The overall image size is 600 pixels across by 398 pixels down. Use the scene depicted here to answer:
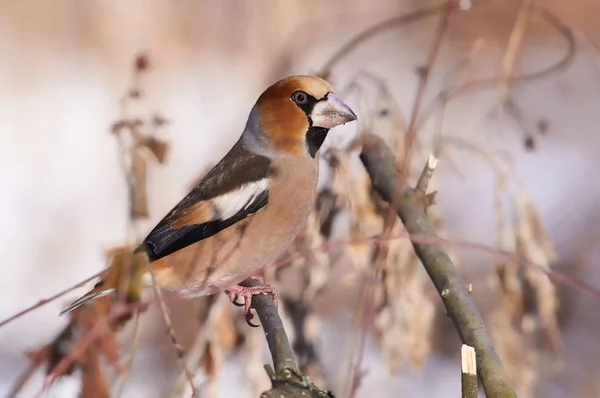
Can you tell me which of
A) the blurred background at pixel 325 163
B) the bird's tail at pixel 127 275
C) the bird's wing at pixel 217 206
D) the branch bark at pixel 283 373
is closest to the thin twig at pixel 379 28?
the blurred background at pixel 325 163

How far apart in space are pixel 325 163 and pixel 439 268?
0.98 meters

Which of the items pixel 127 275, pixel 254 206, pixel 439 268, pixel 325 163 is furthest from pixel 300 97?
pixel 325 163

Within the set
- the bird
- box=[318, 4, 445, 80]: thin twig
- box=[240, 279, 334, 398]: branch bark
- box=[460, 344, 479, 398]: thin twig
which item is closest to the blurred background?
box=[318, 4, 445, 80]: thin twig

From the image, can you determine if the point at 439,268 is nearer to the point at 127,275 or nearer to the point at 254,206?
the point at 254,206

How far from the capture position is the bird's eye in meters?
1.59

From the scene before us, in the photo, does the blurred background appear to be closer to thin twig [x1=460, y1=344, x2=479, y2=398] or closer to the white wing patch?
the white wing patch

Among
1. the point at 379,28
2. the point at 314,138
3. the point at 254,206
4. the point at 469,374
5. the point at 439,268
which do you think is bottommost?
the point at 469,374

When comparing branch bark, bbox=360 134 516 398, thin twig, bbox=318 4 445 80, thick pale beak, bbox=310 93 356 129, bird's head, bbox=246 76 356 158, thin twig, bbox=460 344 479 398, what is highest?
thin twig, bbox=318 4 445 80

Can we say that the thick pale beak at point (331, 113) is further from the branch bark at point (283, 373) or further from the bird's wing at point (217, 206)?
the branch bark at point (283, 373)

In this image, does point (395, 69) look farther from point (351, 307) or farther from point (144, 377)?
point (144, 377)

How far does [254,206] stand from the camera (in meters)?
1.62

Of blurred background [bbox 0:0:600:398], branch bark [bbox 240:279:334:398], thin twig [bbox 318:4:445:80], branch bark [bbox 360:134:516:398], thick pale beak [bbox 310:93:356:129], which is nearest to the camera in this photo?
branch bark [bbox 240:279:334:398]

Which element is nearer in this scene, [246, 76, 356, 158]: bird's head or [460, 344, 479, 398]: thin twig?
[460, 344, 479, 398]: thin twig

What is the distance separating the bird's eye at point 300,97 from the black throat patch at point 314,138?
0.07m
